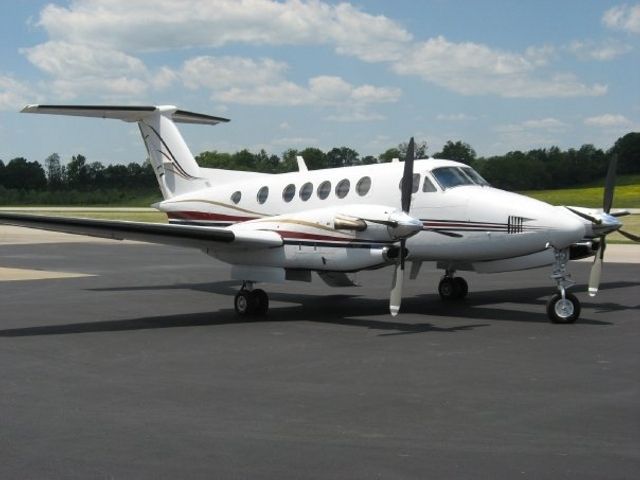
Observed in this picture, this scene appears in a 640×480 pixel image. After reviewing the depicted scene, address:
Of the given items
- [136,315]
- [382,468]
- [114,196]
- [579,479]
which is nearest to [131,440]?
[382,468]

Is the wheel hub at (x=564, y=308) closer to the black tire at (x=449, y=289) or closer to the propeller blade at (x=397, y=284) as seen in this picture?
the propeller blade at (x=397, y=284)

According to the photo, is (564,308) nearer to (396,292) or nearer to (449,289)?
(396,292)

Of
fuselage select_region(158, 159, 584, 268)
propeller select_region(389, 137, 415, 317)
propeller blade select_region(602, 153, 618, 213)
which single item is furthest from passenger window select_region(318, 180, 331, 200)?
propeller blade select_region(602, 153, 618, 213)

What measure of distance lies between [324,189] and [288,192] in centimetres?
96

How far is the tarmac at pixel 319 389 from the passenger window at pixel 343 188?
7.23 feet

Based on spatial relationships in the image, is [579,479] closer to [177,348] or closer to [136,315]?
[177,348]

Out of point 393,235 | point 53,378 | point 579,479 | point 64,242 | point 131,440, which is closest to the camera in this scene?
point 579,479

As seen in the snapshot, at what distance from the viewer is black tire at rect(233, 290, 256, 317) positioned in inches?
564

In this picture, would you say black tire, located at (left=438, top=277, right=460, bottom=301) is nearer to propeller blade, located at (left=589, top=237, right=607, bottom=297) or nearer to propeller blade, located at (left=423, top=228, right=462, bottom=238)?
propeller blade, located at (left=423, top=228, right=462, bottom=238)

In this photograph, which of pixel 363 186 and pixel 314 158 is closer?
pixel 363 186

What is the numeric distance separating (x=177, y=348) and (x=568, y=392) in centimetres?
537

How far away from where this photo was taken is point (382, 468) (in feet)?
18.8

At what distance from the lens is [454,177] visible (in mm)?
14328

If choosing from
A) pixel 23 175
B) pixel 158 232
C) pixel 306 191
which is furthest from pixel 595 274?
pixel 23 175
